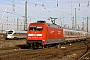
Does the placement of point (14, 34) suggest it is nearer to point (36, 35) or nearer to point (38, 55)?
point (36, 35)

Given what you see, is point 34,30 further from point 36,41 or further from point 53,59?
point 53,59

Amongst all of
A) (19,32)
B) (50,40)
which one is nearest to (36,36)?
(50,40)

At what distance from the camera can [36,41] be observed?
90.7 feet

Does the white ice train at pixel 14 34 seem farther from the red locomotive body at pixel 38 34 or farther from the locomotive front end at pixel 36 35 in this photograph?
the locomotive front end at pixel 36 35

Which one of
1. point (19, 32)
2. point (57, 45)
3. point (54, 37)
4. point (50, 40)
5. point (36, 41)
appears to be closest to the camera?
point (36, 41)

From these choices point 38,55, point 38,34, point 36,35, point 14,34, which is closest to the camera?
point 38,55

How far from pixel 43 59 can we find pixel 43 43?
11448mm

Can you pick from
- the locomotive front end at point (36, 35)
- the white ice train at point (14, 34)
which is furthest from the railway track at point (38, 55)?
the white ice train at point (14, 34)

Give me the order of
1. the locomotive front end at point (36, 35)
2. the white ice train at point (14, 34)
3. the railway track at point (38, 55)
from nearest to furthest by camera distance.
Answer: the railway track at point (38, 55)
the locomotive front end at point (36, 35)
the white ice train at point (14, 34)

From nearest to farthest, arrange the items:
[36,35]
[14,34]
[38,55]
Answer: [38,55] → [36,35] → [14,34]

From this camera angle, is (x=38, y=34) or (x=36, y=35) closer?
(x=36, y=35)

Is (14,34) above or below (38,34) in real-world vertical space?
below

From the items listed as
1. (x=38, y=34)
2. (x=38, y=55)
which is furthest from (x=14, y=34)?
(x=38, y=55)

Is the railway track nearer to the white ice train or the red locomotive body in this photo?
the red locomotive body
